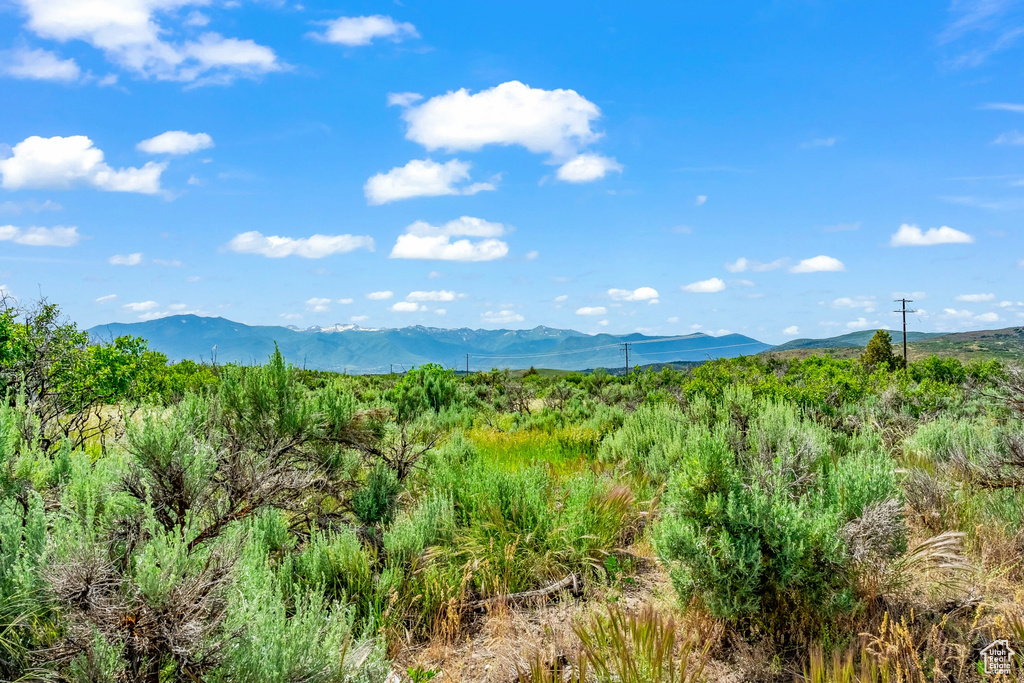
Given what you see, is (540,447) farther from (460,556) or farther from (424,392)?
(424,392)

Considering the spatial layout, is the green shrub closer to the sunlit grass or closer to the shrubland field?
the shrubland field

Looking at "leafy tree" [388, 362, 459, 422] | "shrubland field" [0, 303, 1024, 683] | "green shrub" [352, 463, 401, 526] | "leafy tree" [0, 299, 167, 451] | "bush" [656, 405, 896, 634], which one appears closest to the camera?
"shrubland field" [0, 303, 1024, 683]

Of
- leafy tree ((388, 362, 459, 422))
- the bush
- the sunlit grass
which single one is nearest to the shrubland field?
the bush

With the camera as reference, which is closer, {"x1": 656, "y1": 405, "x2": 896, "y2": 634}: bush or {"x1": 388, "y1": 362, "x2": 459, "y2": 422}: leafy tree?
{"x1": 656, "y1": 405, "x2": 896, "y2": 634}: bush

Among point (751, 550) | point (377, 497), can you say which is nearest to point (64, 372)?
point (377, 497)

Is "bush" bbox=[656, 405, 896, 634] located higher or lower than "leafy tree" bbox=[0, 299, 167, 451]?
lower

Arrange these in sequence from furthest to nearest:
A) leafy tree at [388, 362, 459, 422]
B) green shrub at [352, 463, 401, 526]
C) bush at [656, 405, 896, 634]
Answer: leafy tree at [388, 362, 459, 422] → green shrub at [352, 463, 401, 526] → bush at [656, 405, 896, 634]

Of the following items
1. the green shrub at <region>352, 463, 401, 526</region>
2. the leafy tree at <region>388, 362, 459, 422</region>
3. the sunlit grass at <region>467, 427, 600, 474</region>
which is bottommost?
the sunlit grass at <region>467, 427, 600, 474</region>

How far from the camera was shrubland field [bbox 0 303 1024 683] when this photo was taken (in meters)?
2.65

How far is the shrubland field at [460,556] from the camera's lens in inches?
104

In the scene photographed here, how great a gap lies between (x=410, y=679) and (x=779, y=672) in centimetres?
240

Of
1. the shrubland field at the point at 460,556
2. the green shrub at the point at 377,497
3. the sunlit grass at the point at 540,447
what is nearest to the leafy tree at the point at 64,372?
the shrubland field at the point at 460,556

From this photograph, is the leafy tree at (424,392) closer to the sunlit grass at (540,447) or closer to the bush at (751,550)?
the sunlit grass at (540,447)

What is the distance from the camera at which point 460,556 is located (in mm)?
5266
